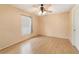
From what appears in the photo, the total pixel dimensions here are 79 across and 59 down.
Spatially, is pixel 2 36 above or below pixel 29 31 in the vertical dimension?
below

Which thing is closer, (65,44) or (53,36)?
(65,44)

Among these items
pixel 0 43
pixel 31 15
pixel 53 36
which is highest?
pixel 31 15

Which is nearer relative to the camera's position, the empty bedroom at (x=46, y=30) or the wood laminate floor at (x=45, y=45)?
the empty bedroom at (x=46, y=30)

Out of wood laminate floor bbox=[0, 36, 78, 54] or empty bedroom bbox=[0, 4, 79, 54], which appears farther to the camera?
wood laminate floor bbox=[0, 36, 78, 54]

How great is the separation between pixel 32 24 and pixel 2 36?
1.13 metres

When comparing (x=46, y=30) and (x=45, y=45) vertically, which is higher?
(x=46, y=30)

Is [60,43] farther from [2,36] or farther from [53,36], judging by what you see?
[2,36]

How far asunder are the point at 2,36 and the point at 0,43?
12.2 inches

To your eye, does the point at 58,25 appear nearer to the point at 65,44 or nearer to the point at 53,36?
the point at 53,36
